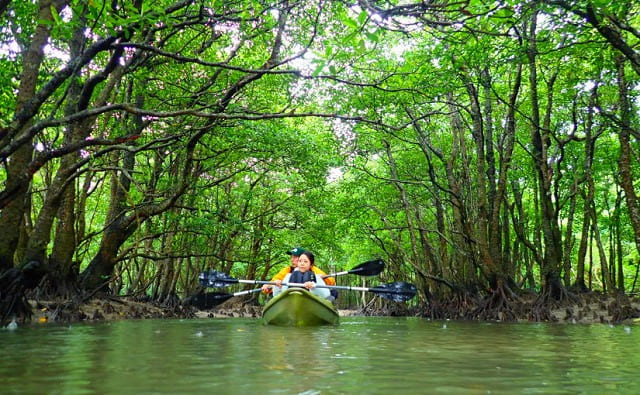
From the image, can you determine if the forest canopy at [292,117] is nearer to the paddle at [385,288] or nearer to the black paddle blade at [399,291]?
the paddle at [385,288]

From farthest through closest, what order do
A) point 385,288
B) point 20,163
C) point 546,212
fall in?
point 546,212 < point 385,288 < point 20,163

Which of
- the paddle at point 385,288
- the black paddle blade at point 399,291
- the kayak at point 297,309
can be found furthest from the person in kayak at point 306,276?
the black paddle blade at point 399,291

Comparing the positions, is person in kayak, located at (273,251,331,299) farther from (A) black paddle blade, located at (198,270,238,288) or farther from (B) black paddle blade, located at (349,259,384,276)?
(A) black paddle blade, located at (198,270,238,288)

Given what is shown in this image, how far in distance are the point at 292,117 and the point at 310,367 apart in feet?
18.6

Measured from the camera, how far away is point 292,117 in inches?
334

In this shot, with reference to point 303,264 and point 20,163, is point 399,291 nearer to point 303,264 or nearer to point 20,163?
point 303,264

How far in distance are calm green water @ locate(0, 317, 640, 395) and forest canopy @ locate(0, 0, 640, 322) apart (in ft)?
6.61

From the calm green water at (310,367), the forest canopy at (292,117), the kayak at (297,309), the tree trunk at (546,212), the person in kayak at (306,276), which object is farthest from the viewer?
the tree trunk at (546,212)

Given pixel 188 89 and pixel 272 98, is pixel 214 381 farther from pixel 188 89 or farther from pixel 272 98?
pixel 272 98

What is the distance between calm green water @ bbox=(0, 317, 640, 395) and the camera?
2627mm

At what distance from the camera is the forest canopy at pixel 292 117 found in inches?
219

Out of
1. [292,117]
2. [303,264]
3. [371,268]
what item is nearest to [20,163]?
[292,117]

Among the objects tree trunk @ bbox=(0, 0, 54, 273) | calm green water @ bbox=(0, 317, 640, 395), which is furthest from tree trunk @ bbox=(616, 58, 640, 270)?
tree trunk @ bbox=(0, 0, 54, 273)

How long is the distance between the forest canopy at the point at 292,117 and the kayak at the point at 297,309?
2.51m
